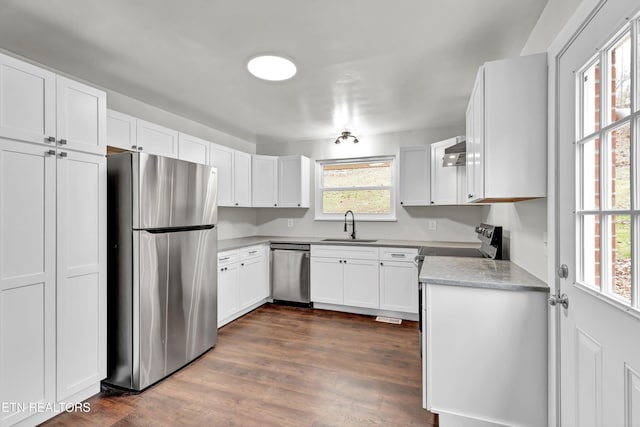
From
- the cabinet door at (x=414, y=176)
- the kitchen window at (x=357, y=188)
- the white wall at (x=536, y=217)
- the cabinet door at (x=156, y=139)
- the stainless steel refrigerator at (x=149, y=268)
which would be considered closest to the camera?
the white wall at (x=536, y=217)

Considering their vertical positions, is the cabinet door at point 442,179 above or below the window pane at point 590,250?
above

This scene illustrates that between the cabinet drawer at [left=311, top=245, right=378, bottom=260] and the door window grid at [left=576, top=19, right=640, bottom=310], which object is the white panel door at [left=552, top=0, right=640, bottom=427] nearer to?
the door window grid at [left=576, top=19, right=640, bottom=310]

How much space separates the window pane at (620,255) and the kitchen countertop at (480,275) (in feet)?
1.90

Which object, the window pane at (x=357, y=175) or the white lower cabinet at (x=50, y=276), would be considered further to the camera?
the window pane at (x=357, y=175)

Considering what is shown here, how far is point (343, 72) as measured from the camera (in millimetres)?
2422

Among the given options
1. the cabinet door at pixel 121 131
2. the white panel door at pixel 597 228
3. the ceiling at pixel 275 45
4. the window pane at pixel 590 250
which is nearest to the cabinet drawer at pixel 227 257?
the cabinet door at pixel 121 131

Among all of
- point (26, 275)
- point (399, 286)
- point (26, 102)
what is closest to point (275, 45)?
point (26, 102)

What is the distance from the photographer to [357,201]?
4461 mm

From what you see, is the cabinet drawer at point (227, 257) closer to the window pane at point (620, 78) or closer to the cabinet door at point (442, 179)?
the cabinet door at point (442, 179)

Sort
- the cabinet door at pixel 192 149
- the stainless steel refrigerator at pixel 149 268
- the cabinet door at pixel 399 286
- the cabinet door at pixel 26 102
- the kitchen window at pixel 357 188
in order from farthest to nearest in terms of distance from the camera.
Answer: the kitchen window at pixel 357 188 → the cabinet door at pixel 399 286 → the cabinet door at pixel 192 149 → the stainless steel refrigerator at pixel 149 268 → the cabinet door at pixel 26 102

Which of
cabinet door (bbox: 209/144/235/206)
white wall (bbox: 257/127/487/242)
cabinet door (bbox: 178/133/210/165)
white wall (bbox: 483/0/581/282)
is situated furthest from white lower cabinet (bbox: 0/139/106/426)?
white wall (bbox: 257/127/487/242)

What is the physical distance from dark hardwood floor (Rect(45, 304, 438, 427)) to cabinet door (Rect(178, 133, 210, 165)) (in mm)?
1913

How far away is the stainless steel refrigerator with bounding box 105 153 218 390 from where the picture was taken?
2111 mm

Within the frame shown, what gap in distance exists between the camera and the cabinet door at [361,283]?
144 inches
